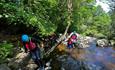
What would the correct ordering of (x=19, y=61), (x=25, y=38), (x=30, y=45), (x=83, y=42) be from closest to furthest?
(x=25, y=38), (x=30, y=45), (x=19, y=61), (x=83, y=42)

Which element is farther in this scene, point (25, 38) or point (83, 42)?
point (83, 42)

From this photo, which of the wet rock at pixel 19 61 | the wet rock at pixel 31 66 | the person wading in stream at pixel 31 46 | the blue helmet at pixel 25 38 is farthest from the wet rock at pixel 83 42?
the blue helmet at pixel 25 38

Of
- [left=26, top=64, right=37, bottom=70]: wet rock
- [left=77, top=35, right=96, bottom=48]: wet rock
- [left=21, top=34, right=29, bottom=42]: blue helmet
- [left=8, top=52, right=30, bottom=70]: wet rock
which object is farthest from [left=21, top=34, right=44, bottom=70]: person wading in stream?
[left=77, top=35, right=96, bottom=48]: wet rock

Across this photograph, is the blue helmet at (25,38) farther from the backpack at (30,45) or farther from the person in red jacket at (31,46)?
the backpack at (30,45)

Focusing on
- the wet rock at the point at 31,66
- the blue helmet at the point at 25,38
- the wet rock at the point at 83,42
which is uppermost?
the blue helmet at the point at 25,38

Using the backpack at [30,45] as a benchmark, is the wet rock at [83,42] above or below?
below

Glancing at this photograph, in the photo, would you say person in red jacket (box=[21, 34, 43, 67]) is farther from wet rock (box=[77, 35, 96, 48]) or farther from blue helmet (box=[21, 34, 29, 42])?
wet rock (box=[77, 35, 96, 48])

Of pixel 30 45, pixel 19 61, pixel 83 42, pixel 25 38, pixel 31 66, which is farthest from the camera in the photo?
pixel 83 42

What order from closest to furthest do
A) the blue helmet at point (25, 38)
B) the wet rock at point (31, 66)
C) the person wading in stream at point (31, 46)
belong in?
the blue helmet at point (25, 38)
the person wading in stream at point (31, 46)
the wet rock at point (31, 66)

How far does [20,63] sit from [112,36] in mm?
24556

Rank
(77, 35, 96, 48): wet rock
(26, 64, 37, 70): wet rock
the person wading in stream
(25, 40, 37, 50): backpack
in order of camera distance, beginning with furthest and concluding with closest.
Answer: (77, 35, 96, 48): wet rock < (26, 64, 37, 70): wet rock < (25, 40, 37, 50): backpack < the person wading in stream

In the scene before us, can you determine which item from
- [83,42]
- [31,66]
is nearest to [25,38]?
[31,66]

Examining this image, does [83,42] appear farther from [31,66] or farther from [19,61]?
[31,66]

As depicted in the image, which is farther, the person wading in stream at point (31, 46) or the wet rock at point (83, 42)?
the wet rock at point (83, 42)
